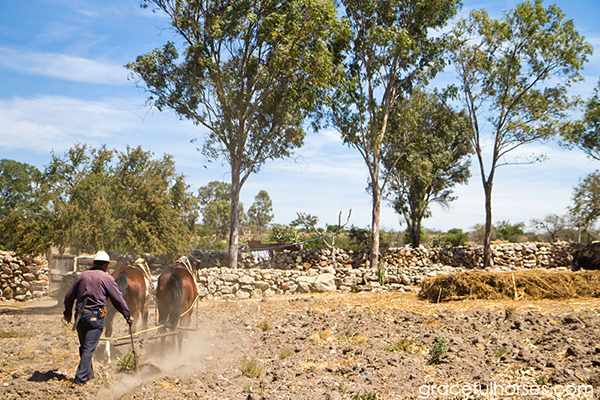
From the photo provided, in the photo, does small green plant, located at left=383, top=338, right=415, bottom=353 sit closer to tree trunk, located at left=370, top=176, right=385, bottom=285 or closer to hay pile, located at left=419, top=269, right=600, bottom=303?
hay pile, located at left=419, top=269, right=600, bottom=303

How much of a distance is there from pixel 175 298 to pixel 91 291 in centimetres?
227

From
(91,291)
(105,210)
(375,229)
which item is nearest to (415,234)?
(375,229)

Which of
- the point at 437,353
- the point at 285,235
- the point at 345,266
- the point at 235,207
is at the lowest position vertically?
the point at 437,353

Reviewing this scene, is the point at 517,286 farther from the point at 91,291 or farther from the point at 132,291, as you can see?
the point at 91,291

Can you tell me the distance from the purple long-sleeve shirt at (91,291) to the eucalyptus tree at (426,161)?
913 inches

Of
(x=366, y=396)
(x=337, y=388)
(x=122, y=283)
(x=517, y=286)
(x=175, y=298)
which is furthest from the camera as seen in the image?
(x=517, y=286)

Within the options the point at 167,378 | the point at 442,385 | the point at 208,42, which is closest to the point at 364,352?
the point at 442,385

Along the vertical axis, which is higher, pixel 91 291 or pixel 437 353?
pixel 91 291

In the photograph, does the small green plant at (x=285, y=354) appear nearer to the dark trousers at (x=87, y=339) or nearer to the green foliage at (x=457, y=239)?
the dark trousers at (x=87, y=339)

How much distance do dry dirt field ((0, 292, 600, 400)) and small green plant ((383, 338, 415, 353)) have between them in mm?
36

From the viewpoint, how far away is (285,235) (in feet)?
120

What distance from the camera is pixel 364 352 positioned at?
26.2ft

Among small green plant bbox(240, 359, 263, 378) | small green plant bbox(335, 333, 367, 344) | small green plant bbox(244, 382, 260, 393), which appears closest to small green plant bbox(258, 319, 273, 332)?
small green plant bbox(335, 333, 367, 344)

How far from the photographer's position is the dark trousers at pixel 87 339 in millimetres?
6174
